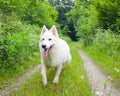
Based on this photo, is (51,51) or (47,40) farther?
(51,51)

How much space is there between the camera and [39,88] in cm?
584

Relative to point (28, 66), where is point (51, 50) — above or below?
above

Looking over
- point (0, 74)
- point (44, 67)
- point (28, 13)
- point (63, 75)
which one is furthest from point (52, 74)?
point (28, 13)

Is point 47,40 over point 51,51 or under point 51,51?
over

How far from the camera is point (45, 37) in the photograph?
639 centimetres

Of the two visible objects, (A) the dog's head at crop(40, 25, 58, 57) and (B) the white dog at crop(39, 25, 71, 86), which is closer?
(A) the dog's head at crop(40, 25, 58, 57)

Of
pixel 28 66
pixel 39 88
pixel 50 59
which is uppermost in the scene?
pixel 50 59

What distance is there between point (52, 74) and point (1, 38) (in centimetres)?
199

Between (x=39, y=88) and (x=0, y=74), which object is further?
(x=0, y=74)

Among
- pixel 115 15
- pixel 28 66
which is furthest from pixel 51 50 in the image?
pixel 115 15

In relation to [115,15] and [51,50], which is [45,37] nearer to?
[51,50]

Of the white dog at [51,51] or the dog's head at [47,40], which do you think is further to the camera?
the white dog at [51,51]

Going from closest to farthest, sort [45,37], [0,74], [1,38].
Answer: [45,37], [0,74], [1,38]

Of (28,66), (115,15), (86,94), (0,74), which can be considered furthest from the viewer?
(115,15)
